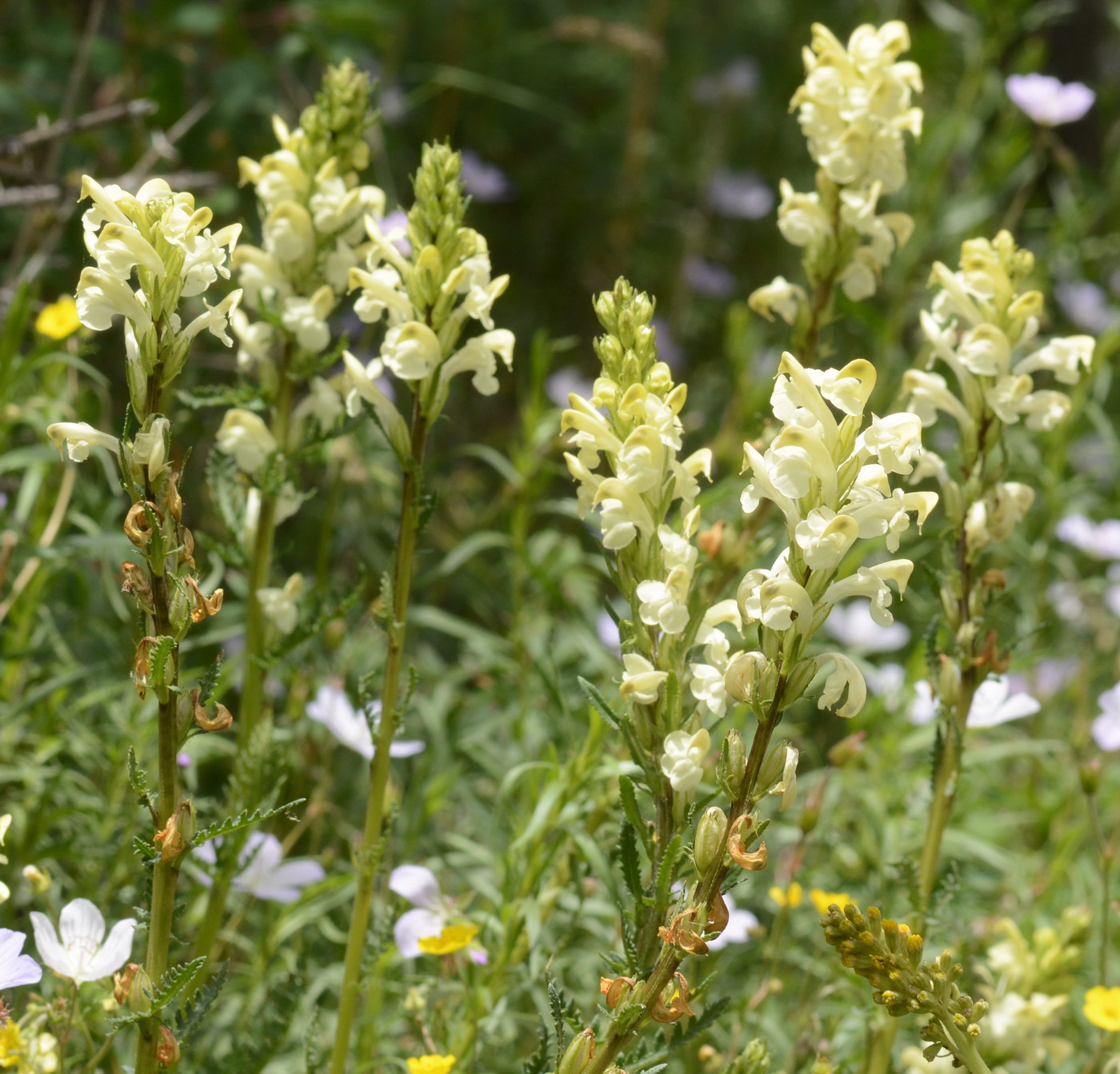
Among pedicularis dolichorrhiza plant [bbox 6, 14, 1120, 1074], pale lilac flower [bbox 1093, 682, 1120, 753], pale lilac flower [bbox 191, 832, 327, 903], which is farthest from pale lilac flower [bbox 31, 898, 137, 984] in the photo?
pale lilac flower [bbox 1093, 682, 1120, 753]

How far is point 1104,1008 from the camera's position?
62.3 inches

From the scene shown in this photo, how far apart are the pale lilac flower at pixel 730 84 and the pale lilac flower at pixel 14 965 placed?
425 centimetres

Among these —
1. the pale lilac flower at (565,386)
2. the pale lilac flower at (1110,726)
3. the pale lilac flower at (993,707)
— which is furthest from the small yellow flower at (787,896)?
the pale lilac flower at (565,386)

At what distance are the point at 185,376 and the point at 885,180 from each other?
1.31 m

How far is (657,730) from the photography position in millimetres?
1182

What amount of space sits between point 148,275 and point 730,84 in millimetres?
4035

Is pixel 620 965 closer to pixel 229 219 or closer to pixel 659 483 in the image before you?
pixel 659 483

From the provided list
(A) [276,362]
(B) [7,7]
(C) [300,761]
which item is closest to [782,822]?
(C) [300,761]

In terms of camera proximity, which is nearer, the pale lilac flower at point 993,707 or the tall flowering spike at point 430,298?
the tall flowering spike at point 430,298

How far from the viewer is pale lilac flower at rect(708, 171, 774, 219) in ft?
15.3

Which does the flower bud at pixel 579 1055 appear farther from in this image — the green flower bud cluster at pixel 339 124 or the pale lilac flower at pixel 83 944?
the green flower bud cluster at pixel 339 124

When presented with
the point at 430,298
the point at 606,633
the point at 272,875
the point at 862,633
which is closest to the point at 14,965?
the point at 272,875

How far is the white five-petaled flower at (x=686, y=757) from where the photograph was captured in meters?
1.11

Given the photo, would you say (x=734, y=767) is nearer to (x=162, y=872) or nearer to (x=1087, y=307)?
(x=162, y=872)
